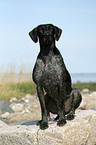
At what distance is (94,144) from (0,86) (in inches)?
363

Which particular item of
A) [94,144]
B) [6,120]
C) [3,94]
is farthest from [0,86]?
[94,144]

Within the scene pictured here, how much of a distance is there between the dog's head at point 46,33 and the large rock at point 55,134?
4.89 feet

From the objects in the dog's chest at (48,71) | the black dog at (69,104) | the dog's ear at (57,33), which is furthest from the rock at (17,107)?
the dog's ear at (57,33)

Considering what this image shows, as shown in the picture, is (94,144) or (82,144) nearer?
(82,144)

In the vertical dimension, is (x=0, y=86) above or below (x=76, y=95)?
below

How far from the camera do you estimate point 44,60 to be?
3645 mm

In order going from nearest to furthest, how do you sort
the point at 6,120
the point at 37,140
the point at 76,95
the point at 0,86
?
the point at 37,140 < the point at 76,95 < the point at 6,120 < the point at 0,86

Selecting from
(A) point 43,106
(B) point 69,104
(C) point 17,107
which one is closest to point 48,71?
(A) point 43,106

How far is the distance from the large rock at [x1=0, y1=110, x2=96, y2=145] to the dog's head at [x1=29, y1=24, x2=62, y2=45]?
1.49 m

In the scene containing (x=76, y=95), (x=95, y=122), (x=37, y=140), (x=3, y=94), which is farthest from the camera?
(x=3, y=94)

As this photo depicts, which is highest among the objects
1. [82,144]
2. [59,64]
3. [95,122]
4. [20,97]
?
[59,64]

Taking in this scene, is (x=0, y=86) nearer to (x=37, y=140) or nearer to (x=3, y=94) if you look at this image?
(x=3, y=94)

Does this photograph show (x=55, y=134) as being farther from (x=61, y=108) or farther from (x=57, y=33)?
(x=57, y=33)

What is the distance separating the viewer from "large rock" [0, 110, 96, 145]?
3670 millimetres
